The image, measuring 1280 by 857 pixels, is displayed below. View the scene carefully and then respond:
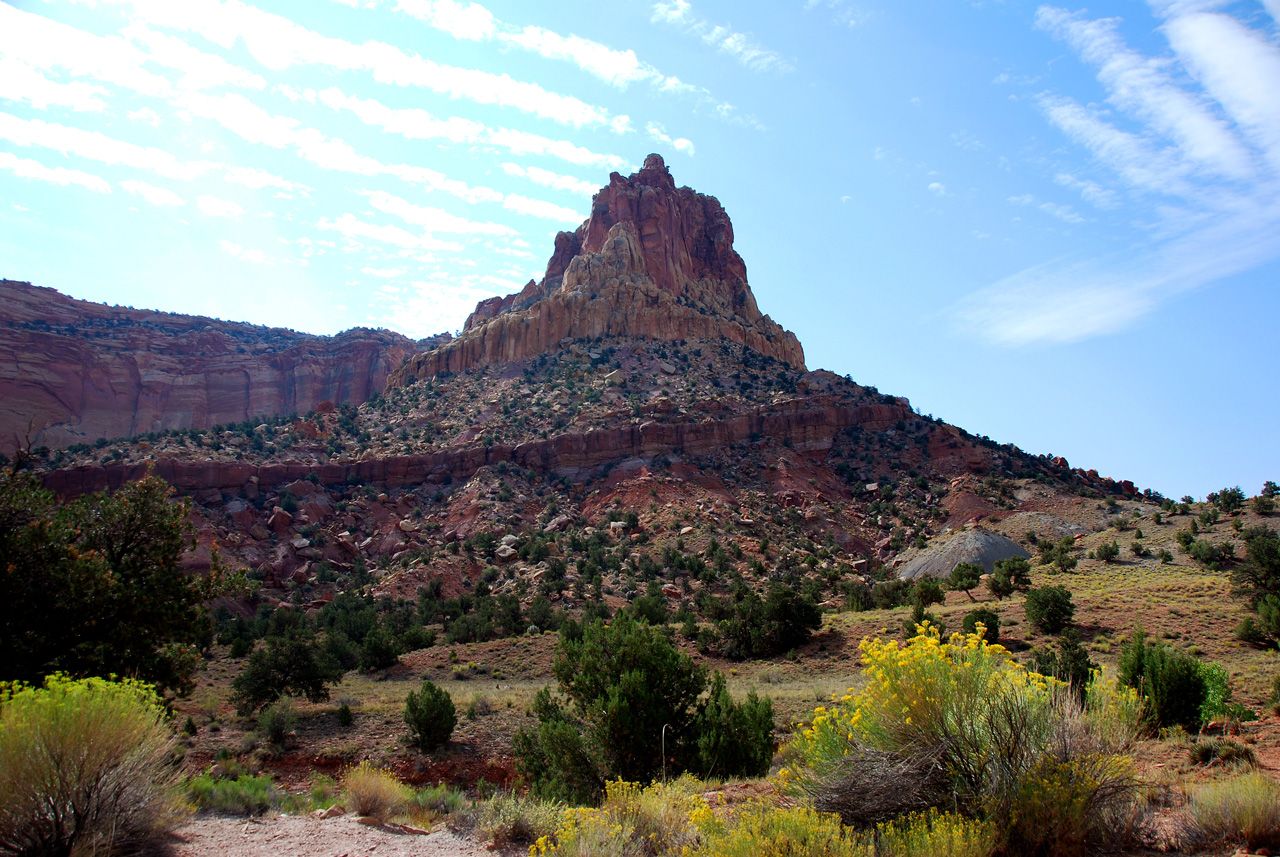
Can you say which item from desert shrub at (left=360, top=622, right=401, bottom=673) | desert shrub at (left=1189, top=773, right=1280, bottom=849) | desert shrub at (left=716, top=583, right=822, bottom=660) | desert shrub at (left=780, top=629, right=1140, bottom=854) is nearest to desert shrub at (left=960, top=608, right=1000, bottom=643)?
desert shrub at (left=716, top=583, right=822, bottom=660)

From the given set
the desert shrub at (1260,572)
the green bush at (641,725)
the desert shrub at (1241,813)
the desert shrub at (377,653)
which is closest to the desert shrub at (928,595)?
the desert shrub at (1260,572)

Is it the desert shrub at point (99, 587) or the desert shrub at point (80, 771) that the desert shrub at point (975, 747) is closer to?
the desert shrub at point (80, 771)

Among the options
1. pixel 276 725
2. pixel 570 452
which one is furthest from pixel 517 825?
pixel 570 452

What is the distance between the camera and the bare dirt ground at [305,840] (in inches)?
334

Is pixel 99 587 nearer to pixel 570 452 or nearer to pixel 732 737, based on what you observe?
pixel 732 737

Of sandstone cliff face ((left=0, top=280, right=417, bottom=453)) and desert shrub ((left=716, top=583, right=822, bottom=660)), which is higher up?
sandstone cliff face ((left=0, top=280, right=417, bottom=453))

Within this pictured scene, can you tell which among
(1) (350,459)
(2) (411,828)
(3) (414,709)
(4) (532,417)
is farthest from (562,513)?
(2) (411,828)

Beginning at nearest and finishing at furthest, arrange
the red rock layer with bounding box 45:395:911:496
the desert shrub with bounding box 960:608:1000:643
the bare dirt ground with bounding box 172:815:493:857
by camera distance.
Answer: the bare dirt ground with bounding box 172:815:493:857, the desert shrub with bounding box 960:608:1000:643, the red rock layer with bounding box 45:395:911:496

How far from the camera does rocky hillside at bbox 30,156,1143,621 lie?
4447 cm

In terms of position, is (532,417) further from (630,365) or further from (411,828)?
(411,828)

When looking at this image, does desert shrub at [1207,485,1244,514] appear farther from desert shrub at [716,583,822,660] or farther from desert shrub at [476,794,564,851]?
desert shrub at [476,794,564,851]

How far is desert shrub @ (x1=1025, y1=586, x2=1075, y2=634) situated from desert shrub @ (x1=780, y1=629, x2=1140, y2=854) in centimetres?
1992

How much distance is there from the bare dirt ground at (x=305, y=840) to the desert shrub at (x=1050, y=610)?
22834 mm

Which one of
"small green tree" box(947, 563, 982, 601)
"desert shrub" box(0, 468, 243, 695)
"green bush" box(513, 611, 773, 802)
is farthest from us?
"small green tree" box(947, 563, 982, 601)
